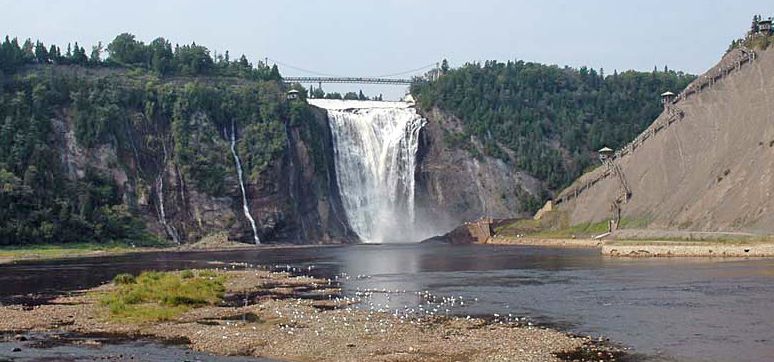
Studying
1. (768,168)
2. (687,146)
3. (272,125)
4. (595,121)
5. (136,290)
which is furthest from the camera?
(595,121)

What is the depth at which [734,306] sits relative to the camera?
4534cm

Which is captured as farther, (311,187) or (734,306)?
(311,187)

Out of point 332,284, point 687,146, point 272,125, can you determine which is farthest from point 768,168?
point 272,125

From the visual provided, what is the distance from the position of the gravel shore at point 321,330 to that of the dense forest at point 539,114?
125 metres

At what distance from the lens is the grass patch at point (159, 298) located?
153 feet

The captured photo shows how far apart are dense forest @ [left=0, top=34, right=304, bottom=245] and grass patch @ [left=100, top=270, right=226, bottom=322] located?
6501 cm

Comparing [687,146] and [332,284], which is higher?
[687,146]

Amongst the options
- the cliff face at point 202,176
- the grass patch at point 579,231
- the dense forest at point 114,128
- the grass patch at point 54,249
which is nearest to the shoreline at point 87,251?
the grass patch at point 54,249

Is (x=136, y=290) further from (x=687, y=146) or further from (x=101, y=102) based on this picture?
(x=101, y=102)

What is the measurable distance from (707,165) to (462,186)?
7109 cm

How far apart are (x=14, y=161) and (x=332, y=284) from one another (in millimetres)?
75042

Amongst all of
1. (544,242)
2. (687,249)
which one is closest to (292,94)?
(544,242)

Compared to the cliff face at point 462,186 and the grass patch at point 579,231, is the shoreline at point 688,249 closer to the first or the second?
the grass patch at point 579,231

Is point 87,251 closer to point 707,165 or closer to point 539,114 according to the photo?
point 707,165
